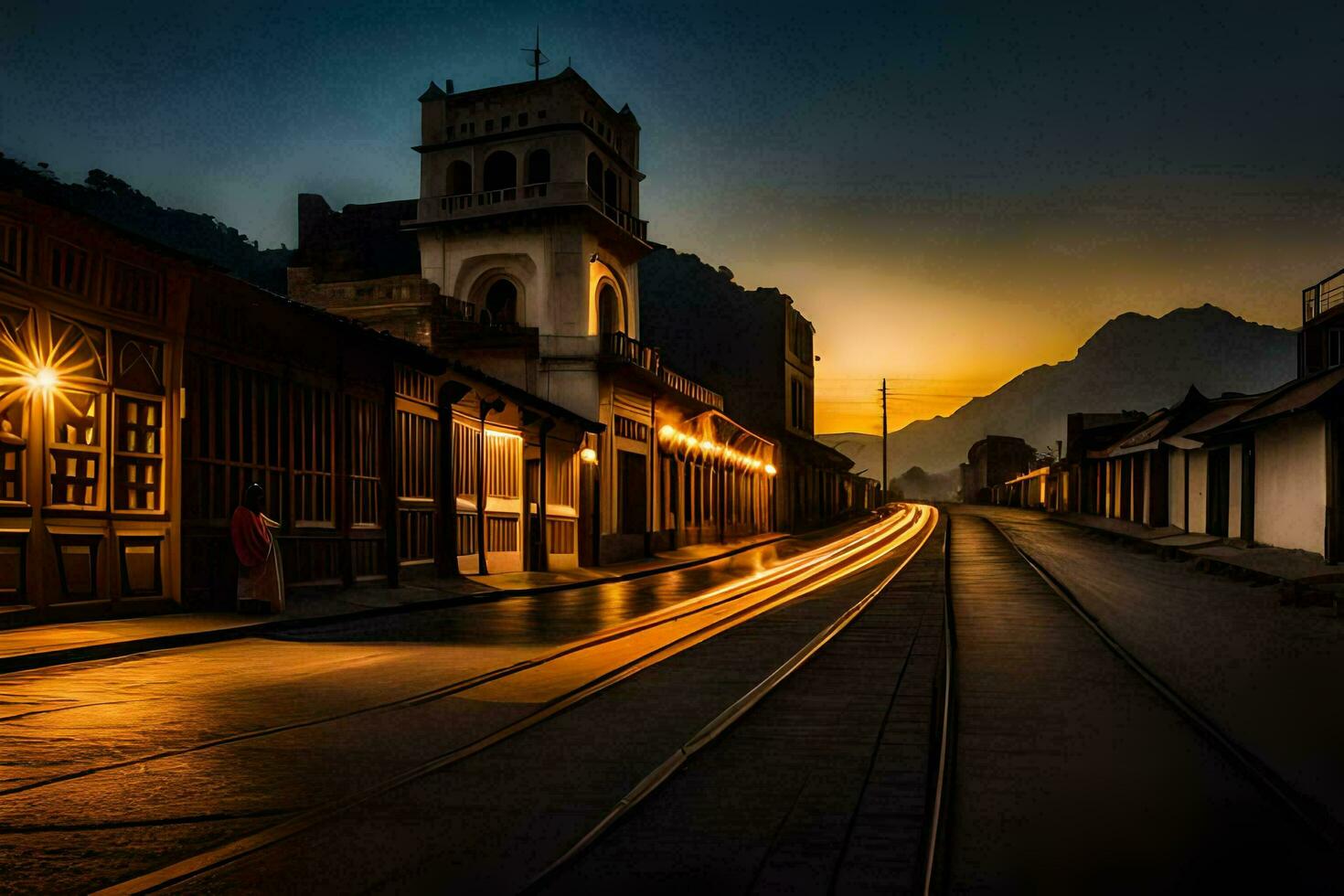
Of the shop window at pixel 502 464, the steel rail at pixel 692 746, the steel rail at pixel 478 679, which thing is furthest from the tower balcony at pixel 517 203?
the steel rail at pixel 692 746

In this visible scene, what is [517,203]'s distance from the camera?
37.0 metres

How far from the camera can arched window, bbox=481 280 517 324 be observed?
38.2m

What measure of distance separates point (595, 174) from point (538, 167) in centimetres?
205

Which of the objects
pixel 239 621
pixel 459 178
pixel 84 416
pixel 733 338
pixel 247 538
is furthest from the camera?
pixel 733 338

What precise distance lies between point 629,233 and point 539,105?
527 cm

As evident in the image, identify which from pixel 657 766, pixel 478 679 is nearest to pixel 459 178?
pixel 478 679

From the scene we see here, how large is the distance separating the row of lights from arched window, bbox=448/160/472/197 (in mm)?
11217

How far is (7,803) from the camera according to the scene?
17.3 feet

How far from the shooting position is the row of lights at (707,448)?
42469mm

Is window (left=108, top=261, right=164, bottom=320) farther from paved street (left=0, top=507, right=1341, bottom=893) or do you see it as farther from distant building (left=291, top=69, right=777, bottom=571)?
distant building (left=291, top=69, right=777, bottom=571)

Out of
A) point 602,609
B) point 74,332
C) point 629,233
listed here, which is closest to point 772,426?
point 629,233

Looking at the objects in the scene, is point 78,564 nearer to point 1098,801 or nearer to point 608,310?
point 1098,801

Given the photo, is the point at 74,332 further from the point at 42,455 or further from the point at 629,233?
the point at 629,233

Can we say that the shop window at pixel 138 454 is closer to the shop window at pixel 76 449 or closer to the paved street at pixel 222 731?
the shop window at pixel 76 449
